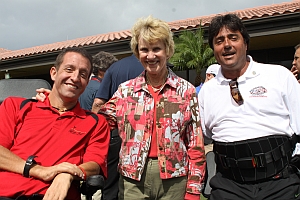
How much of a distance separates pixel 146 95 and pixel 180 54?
29.1 ft

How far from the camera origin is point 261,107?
Result: 2105mm

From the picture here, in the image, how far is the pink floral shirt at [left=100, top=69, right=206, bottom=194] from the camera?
2150 mm

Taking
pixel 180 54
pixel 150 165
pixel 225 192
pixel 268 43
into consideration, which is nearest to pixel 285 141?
pixel 225 192

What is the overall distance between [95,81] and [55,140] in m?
1.87

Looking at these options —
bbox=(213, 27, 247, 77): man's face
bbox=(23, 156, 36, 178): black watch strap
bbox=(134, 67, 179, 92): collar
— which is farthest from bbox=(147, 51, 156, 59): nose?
bbox=(23, 156, 36, 178): black watch strap

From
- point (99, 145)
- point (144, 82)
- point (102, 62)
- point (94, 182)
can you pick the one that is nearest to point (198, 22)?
point (102, 62)

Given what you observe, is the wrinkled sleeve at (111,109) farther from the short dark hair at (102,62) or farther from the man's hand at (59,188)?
the short dark hair at (102,62)

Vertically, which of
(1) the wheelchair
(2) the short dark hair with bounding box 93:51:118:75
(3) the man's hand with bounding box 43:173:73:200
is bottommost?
(3) the man's hand with bounding box 43:173:73:200

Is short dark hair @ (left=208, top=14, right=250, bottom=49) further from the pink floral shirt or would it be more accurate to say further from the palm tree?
the palm tree

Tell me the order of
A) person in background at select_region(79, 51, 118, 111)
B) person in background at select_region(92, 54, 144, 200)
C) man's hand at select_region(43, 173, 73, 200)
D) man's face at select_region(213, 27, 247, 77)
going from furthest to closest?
1. person in background at select_region(79, 51, 118, 111)
2. person in background at select_region(92, 54, 144, 200)
3. man's face at select_region(213, 27, 247, 77)
4. man's hand at select_region(43, 173, 73, 200)

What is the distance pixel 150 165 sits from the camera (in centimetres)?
216

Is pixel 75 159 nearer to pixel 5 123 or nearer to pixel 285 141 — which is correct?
pixel 5 123

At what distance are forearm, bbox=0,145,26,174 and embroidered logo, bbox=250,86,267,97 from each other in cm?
170

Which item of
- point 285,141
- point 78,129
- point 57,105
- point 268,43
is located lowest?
point 285,141
